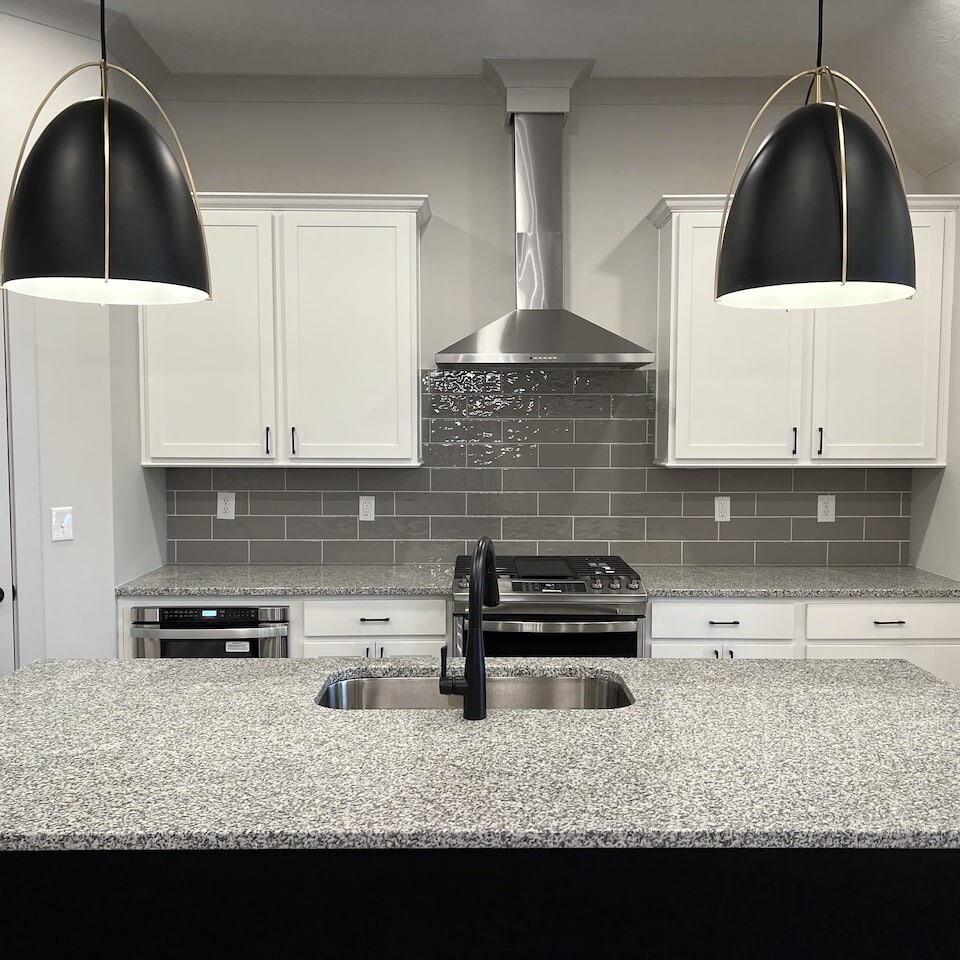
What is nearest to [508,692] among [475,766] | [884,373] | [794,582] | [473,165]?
[475,766]

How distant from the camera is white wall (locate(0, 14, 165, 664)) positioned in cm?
287

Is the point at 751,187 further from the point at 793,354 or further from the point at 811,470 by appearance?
the point at 811,470

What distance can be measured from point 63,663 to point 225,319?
1.73 metres

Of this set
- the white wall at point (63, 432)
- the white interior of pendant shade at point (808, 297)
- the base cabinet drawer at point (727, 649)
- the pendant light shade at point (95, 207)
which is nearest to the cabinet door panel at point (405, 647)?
the base cabinet drawer at point (727, 649)

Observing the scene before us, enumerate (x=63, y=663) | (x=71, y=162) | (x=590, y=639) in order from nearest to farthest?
(x=71, y=162)
(x=63, y=663)
(x=590, y=639)

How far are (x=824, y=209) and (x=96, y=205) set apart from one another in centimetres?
127

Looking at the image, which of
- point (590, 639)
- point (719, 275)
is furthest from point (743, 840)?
point (590, 639)

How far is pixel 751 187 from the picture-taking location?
1.51 m

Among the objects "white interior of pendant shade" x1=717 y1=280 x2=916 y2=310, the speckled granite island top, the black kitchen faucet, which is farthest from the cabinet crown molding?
the black kitchen faucet

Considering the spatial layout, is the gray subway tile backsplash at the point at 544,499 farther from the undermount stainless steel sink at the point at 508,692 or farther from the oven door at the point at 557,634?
the undermount stainless steel sink at the point at 508,692

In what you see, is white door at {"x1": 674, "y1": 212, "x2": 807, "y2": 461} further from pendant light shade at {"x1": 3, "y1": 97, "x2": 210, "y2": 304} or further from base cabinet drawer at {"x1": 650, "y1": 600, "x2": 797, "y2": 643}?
pendant light shade at {"x1": 3, "y1": 97, "x2": 210, "y2": 304}

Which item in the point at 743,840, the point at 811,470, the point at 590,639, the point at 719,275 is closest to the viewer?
the point at 743,840

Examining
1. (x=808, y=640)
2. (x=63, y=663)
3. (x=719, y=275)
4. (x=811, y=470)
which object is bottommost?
(x=808, y=640)

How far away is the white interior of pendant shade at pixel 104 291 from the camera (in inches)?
66.8
